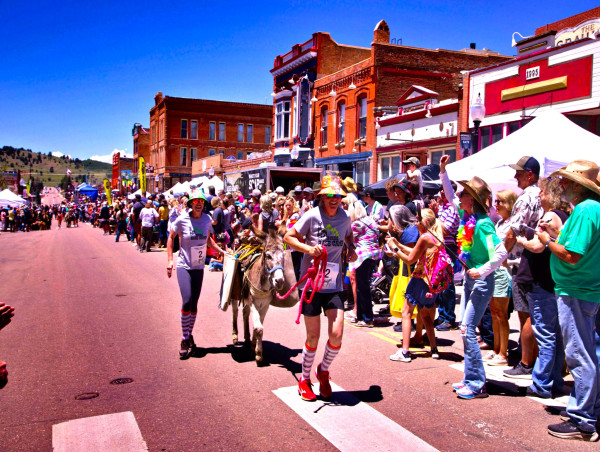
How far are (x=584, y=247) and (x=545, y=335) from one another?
1437mm

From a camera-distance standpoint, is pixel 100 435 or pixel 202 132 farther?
pixel 202 132

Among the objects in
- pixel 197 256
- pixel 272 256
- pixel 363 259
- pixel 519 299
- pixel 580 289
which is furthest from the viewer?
pixel 363 259

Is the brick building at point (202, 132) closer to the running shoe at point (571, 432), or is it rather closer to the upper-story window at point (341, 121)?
the upper-story window at point (341, 121)

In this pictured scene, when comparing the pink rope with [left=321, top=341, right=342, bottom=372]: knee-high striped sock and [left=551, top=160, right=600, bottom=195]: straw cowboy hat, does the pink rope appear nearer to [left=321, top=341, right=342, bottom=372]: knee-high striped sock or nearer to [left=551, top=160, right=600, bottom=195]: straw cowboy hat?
[left=321, top=341, right=342, bottom=372]: knee-high striped sock

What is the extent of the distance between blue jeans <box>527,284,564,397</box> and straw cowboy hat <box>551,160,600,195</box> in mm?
1342

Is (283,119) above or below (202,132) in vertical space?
below

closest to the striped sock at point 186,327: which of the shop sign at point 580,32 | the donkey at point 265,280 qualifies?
the donkey at point 265,280

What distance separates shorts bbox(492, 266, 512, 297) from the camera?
6348 millimetres

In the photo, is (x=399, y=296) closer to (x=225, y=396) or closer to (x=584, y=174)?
(x=225, y=396)

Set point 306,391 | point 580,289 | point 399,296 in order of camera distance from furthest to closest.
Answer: point 399,296 → point 306,391 → point 580,289

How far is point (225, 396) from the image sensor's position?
206 inches

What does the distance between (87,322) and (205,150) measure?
182 feet

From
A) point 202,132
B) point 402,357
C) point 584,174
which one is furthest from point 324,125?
point 202,132

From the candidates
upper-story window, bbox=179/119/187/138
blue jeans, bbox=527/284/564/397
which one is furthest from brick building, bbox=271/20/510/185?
upper-story window, bbox=179/119/187/138
